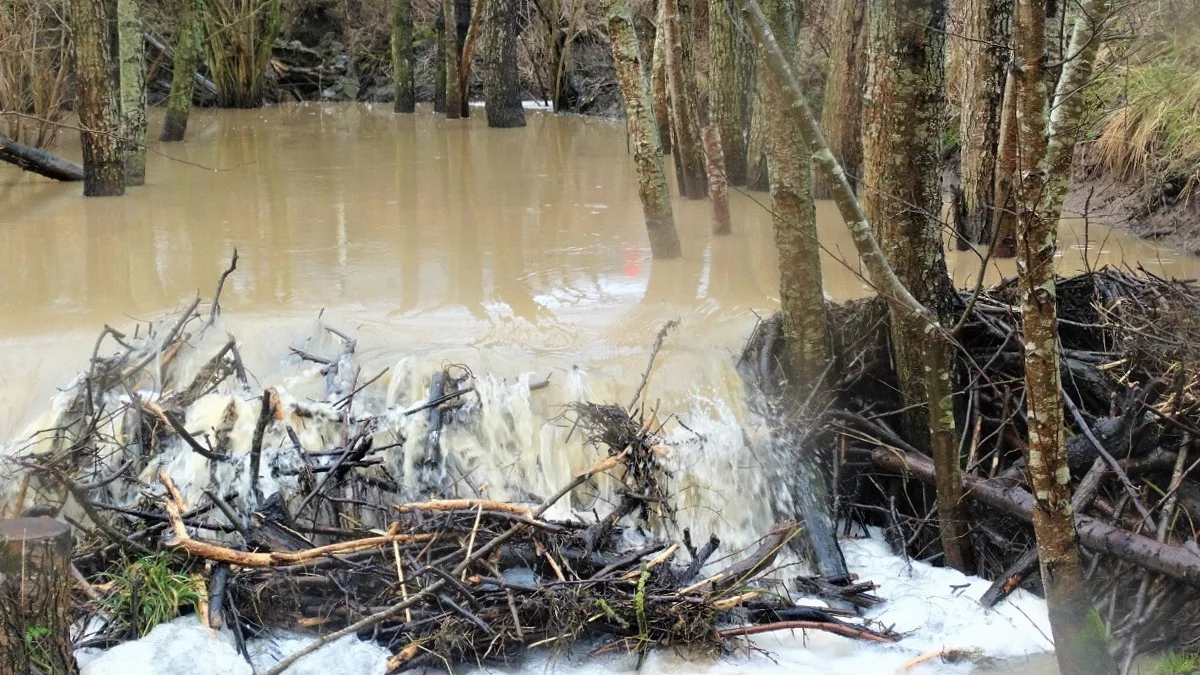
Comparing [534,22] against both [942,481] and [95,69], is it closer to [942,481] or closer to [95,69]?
[95,69]

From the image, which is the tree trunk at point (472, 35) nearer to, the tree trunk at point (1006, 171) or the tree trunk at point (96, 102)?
the tree trunk at point (96, 102)

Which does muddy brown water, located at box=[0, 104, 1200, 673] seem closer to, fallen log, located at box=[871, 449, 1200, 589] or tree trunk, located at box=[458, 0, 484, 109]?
fallen log, located at box=[871, 449, 1200, 589]

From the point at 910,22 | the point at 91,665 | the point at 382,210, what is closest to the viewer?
the point at 91,665

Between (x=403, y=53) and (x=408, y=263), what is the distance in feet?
42.9

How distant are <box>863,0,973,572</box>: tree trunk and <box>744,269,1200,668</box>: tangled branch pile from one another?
243 mm

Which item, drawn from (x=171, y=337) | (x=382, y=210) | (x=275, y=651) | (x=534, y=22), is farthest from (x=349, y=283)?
(x=534, y=22)

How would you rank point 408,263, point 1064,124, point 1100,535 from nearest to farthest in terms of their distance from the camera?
point 1064,124
point 1100,535
point 408,263

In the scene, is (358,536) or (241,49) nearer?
(358,536)

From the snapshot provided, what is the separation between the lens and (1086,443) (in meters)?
6.04

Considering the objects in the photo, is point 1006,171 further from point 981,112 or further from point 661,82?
point 661,82

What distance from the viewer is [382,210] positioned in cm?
1176

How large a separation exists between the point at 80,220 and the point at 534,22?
13.2 meters

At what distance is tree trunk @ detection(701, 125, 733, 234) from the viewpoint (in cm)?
989

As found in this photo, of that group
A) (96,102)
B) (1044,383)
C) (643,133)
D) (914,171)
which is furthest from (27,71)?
(1044,383)
